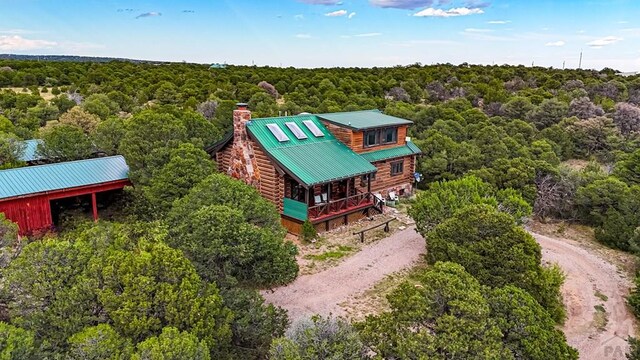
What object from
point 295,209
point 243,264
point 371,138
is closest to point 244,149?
point 295,209

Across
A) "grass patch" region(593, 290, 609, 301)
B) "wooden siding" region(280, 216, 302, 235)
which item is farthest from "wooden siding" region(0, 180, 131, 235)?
"grass patch" region(593, 290, 609, 301)

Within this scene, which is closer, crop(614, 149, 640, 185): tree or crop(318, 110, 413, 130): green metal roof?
crop(318, 110, 413, 130): green metal roof

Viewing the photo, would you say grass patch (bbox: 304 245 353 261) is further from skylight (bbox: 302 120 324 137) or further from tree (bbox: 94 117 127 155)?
tree (bbox: 94 117 127 155)

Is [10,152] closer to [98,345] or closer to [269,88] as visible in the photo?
[98,345]

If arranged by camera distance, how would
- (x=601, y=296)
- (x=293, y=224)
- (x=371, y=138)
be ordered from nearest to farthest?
(x=601, y=296) < (x=293, y=224) < (x=371, y=138)

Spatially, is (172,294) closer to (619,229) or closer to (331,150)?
(331,150)

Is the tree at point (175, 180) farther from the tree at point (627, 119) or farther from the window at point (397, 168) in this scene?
the tree at point (627, 119)

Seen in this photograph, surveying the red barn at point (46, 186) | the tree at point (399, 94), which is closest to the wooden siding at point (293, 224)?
the red barn at point (46, 186)
